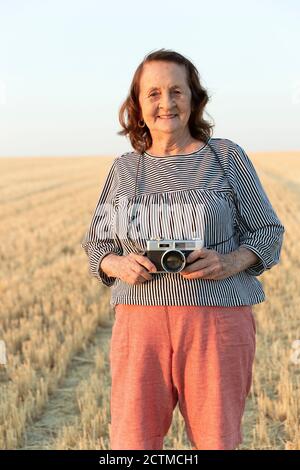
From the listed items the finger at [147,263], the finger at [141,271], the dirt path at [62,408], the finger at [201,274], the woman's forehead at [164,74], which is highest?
the woman's forehead at [164,74]

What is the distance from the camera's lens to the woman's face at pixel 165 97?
7.88 ft

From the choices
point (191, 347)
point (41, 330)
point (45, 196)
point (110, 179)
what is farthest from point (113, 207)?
point (45, 196)

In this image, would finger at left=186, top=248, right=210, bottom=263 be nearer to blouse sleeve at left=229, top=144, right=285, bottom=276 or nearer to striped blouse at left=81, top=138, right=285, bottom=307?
striped blouse at left=81, top=138, right=285, bottom=307

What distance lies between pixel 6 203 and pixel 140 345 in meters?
20.0

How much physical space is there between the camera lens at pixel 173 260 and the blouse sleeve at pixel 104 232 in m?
0.27

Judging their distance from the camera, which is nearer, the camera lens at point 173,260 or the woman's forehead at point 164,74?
the camera lens at point 173,260

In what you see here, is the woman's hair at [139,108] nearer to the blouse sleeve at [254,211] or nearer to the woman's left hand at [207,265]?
the blouse sleeve at [254,211]

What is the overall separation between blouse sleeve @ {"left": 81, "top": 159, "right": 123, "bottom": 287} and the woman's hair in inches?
5.2

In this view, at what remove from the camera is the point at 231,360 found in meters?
2.35

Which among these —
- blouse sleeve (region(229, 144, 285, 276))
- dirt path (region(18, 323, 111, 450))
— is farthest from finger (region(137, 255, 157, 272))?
dirt path (region(18, 323, 111, 450))

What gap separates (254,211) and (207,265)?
0.29 metres

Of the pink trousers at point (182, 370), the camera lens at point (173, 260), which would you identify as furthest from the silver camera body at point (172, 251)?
the pink trousers at point (182, 370)

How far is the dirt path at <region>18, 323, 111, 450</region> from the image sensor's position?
4.25 m

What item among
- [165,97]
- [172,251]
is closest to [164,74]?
[165,97]
